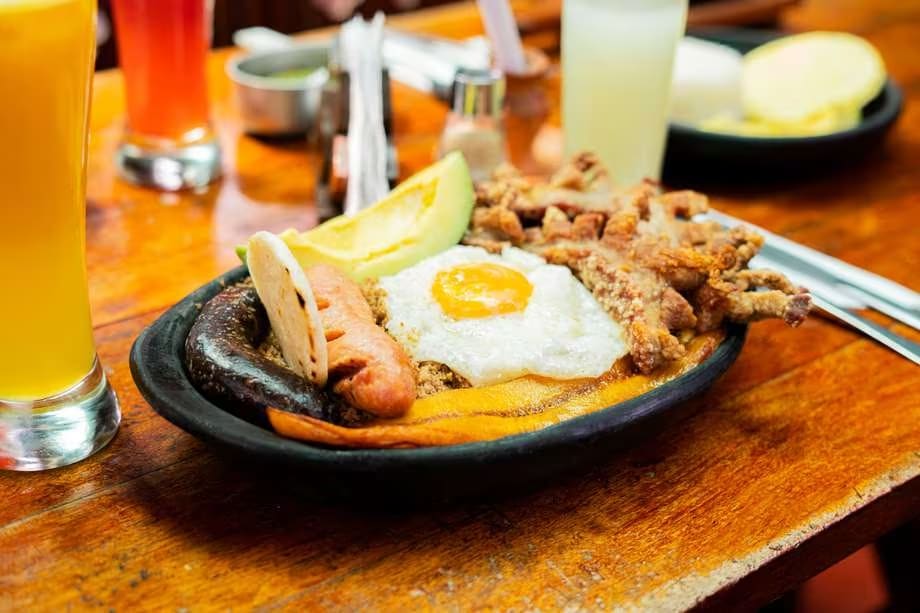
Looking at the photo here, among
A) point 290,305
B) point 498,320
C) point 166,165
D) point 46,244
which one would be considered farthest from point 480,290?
point 166,165

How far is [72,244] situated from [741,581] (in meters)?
0.90

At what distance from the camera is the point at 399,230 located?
160 centimetres

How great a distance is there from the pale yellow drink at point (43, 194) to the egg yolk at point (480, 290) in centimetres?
48

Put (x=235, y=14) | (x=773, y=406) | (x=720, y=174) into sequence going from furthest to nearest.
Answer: (x=235, y=14) → (x=720, y=174) → (x=773, y=406)

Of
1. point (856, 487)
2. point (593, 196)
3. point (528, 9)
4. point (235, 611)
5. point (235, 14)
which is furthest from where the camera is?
point (235, 14)

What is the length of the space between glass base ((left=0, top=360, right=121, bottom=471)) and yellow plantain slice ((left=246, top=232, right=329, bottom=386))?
Answer: 258 millimetres

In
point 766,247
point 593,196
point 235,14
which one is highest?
point 593,196

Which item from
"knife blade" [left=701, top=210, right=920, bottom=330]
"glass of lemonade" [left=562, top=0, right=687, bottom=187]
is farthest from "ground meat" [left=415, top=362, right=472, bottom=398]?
"glass of lemonade" [left=562, top=0, right=687, bottom=187]

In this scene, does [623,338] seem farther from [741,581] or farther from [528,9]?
[528,9]

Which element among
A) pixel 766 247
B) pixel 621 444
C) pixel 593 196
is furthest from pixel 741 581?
pixel 766 247

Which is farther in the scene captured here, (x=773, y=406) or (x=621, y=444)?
(x=773, y=406)

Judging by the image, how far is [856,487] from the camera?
133 cm

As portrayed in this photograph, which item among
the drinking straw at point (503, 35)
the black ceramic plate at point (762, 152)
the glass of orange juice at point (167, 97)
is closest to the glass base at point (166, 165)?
the glass of orange juice at point (167, 97)

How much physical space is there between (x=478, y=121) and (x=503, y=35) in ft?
1.05
